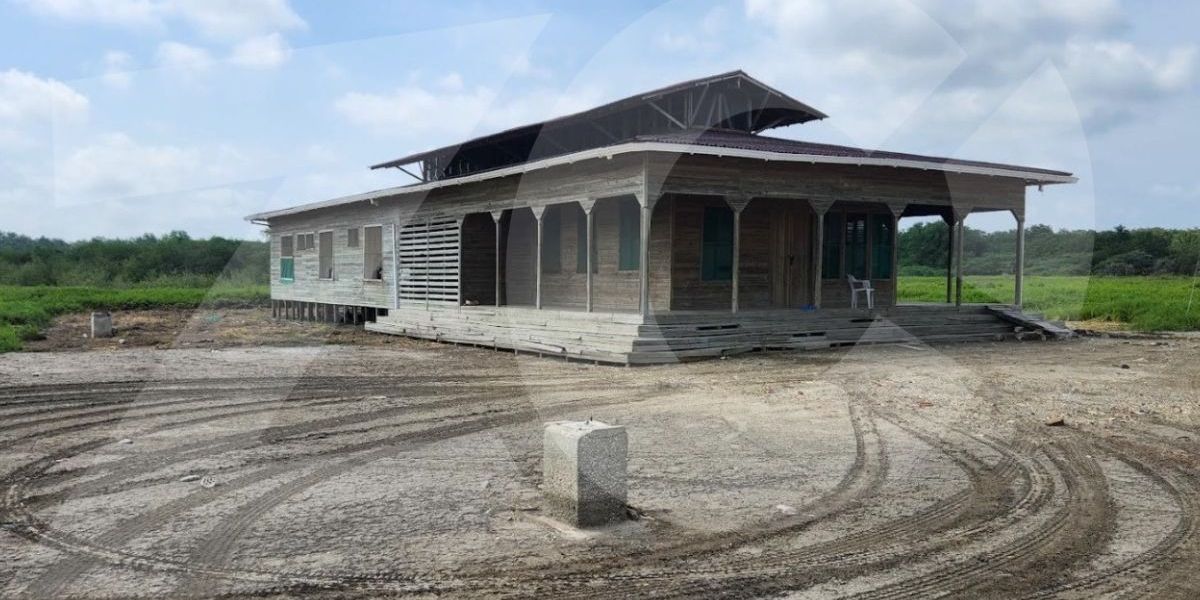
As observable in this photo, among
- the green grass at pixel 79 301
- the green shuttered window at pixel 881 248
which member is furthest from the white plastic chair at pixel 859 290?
the green grass at pixel 79 301

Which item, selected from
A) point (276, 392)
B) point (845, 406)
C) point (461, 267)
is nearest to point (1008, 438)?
point (845, 406)

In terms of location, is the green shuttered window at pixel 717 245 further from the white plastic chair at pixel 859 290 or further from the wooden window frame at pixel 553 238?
the wooden window frame at pixel 553 238

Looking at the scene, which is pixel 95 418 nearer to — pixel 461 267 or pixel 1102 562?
pixel 1102 562

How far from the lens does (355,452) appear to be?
731cm

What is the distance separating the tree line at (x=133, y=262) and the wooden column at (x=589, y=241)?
30529 millimetres

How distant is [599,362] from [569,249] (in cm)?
559

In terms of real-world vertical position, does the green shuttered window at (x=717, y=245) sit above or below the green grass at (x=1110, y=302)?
above

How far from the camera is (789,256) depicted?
18.0 meters

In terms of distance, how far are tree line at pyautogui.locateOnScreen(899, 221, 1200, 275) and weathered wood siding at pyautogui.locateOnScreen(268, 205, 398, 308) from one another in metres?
29.4

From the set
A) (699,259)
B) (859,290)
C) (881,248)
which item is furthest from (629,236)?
(881,248)

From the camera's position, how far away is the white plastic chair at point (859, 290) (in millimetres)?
18078

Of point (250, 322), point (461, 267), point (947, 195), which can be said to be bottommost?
point (250, 322)

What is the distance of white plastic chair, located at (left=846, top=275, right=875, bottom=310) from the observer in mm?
18078

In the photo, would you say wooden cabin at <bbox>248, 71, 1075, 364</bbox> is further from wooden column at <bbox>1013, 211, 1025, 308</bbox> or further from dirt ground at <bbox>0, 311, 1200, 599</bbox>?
dirt ground at <bbox>0, 311, 1200, 599</bbox>
